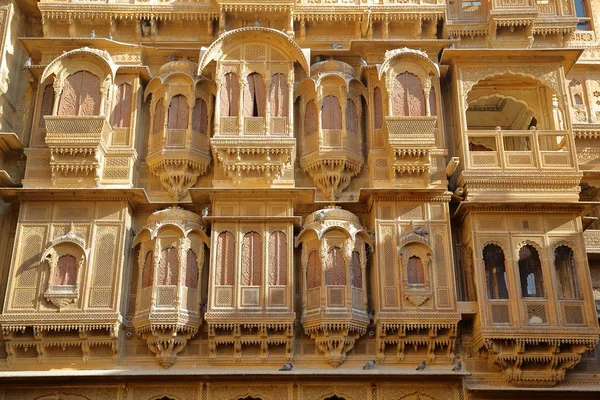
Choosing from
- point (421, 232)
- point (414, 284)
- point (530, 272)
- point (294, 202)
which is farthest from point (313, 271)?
point (530, 272)

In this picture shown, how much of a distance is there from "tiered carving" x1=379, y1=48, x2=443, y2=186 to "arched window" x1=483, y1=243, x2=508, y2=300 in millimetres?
1921

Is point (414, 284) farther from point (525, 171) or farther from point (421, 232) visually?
point (525, 171)

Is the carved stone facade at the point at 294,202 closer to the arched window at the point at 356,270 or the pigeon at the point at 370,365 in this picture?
the arched window at the point at 356,270

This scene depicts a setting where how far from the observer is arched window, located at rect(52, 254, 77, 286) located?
14.4 m

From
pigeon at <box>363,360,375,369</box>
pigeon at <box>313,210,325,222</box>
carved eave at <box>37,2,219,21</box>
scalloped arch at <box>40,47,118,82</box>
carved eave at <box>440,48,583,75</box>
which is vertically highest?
carved eave at <box>37,2,219,21</box>

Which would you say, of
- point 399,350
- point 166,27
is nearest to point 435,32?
point 166,27

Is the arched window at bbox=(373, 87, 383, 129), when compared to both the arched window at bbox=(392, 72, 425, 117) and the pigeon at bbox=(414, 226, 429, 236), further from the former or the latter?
the pigeon at bbox=(414, 226, 429, 236)

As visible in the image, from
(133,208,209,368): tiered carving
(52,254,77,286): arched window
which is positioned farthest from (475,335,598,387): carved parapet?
(52,254,77,286): arched window

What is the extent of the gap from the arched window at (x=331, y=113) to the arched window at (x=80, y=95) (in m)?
4.78

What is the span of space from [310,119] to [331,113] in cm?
48

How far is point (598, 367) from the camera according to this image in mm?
14336

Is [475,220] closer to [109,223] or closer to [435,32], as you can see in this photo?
[435,32]

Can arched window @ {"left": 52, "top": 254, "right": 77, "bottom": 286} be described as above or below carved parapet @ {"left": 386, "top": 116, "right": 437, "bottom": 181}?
below

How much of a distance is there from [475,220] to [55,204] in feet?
28.0
